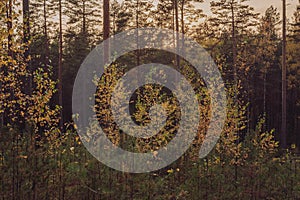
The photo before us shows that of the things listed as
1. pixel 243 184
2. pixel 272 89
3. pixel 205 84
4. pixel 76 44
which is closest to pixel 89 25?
pixel 76 44

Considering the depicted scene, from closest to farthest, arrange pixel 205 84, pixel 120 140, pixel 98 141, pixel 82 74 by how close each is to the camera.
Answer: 1. pixel 98 141
2. pixel 120 140
3. pixel 205 84
4. pixel 82 74

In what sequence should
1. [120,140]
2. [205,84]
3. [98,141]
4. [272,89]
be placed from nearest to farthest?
1. [98,141]
2. [120,140]
3. [205,84]
4. [272,89]

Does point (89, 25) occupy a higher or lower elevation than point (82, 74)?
higher

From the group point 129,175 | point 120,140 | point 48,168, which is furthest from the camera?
point 120,140

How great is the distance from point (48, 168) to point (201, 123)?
4.78 meters

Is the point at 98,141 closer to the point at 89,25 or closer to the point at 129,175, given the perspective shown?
the point at 129,175

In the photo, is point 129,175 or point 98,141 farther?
point 98,141

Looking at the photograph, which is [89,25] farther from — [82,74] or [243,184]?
[243,184]

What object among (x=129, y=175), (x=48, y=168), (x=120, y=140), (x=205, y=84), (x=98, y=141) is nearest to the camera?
(x=48, y=168)

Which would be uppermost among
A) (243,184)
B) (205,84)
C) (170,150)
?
(205,84)

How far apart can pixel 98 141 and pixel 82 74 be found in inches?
916

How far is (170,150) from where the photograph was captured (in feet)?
33.2

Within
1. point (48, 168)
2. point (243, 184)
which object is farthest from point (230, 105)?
point (48, 168)

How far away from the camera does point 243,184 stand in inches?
364
